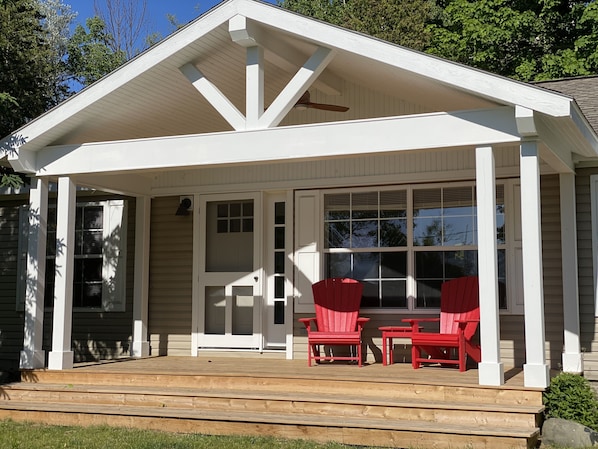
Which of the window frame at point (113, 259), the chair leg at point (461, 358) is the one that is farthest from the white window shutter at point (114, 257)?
the chair leg at point (461, 358)

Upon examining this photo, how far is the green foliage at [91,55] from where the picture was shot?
22500mm

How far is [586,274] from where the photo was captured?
740 cm

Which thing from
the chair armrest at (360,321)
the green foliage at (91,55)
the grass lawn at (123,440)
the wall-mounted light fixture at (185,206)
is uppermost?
the green foliage at (91,55)

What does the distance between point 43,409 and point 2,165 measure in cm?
287

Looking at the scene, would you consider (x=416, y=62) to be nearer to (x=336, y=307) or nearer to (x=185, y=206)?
(x=336, y=307)

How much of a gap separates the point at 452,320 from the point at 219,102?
313cm

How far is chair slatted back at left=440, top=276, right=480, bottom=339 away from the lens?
747 centimetres

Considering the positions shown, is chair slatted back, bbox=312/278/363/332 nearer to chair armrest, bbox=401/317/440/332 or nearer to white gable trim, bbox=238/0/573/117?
chair armrest, bbox=401/317/440/332

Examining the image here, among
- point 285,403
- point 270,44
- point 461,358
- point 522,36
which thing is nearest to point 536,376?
→ point 461,358

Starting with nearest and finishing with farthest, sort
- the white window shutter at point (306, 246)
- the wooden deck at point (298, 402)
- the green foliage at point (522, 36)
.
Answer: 1. the wooden deck at point (298, 402)
2. the white window shutter at point (306, 246)
3. the green foliage at point (522, 36)

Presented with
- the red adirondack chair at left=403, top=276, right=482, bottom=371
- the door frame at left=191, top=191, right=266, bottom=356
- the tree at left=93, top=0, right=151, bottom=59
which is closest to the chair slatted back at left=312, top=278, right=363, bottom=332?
the red adirondack chair at left=403, top=276, right=482, bottom=371

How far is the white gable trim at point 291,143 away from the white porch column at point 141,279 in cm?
183

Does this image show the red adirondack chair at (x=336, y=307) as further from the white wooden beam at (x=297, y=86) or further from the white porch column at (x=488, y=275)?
the white wooden beam at (x=297, y=86)

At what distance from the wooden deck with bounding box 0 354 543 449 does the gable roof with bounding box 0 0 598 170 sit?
2.27 metres
